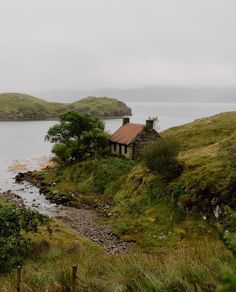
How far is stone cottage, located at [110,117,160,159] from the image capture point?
186 ft

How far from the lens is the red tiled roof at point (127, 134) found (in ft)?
A: 189

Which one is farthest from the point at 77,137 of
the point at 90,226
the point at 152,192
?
the point at 90,226

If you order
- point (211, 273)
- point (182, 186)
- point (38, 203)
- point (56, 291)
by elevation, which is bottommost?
point (38, 203)

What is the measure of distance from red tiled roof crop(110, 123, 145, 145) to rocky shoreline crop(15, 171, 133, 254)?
43.7ft

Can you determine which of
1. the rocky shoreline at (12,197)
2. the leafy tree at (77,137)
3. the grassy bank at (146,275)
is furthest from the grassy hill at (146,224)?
the rocky shoreline at (12,197)

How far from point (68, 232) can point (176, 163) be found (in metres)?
14.5

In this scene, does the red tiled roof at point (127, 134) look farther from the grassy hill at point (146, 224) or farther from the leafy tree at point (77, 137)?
the grassy hill at point (146, 224)

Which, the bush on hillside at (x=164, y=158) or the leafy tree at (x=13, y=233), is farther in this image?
the bush on hillside at (x=164, y=158)

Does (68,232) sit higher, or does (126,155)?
(126,155)

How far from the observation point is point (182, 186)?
3919 cm

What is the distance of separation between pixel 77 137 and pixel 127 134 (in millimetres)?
9554

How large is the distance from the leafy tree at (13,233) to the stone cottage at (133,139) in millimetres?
34276

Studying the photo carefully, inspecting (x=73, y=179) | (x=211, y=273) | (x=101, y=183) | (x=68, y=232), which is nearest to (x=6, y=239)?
(x=211, y=273)

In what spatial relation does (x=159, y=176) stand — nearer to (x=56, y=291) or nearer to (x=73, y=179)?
(x=73, y=179)
